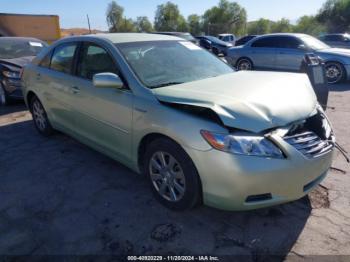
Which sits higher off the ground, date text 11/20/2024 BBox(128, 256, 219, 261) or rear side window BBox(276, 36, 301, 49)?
rear side window BBox(276, 36, 301, 49)

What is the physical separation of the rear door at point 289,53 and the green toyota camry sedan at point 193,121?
265 inches

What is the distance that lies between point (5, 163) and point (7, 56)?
4.46 meters

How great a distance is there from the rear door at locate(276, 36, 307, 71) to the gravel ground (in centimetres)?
664

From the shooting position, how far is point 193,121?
2.53 metres

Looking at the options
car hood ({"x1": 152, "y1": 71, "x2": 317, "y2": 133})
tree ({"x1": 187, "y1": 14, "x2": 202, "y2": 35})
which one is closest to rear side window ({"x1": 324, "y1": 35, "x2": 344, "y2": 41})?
car hood ({"x1": 152, "y1": 71, "x2": 317, "y2": 133})

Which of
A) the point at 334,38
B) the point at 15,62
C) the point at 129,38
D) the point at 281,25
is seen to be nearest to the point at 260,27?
the point at 281,25

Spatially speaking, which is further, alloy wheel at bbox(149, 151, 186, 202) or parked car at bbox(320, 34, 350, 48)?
parked car at bbox(320, 34, 350, 48)

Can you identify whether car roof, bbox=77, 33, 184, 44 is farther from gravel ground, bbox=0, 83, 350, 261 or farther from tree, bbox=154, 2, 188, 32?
tree, bbox=154, 2, 188, 32

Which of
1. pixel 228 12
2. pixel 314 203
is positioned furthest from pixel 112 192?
pixel 228 12

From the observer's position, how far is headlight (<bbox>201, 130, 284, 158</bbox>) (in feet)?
7.77

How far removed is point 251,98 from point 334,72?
26.3ft

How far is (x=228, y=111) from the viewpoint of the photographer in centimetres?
250

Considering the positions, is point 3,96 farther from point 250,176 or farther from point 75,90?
point 250,176

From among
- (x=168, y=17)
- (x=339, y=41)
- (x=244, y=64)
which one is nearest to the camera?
(x=244, y=64)
